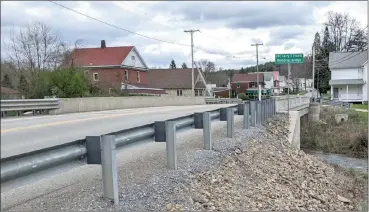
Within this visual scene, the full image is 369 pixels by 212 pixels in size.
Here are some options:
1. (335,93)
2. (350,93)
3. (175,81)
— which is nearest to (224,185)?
(350,93)

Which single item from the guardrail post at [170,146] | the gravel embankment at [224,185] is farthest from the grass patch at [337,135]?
the guardrail post at [170,146]

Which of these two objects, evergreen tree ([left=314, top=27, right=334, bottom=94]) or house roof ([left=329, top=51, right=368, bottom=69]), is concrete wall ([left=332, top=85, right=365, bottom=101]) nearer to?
house roof ([left=329, top=51, right=368, bottom=69])

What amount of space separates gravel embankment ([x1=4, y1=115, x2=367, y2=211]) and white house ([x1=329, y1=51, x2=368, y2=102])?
50.7 metres

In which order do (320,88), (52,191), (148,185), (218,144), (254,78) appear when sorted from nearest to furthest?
1. (52,191)
2. (148,185)
3. (218,144)
4. (320,88)
5. (254,78)

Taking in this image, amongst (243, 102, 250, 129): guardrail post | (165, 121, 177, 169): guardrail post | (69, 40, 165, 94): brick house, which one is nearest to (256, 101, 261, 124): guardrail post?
(243, 102, 250, 129): guardrail post

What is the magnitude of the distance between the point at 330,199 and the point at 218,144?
2570 mm

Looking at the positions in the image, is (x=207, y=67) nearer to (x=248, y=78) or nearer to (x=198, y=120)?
(x=248, y=78)

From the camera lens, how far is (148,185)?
5.31 metres

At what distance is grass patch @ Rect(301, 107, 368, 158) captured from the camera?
944 inches

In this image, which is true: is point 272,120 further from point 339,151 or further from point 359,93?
point 359,93

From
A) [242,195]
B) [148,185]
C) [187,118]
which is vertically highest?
[187,118]

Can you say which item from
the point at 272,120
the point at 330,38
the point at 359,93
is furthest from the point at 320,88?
the point at 272,120

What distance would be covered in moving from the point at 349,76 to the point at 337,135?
34.7 meters

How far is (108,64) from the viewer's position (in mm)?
29688
